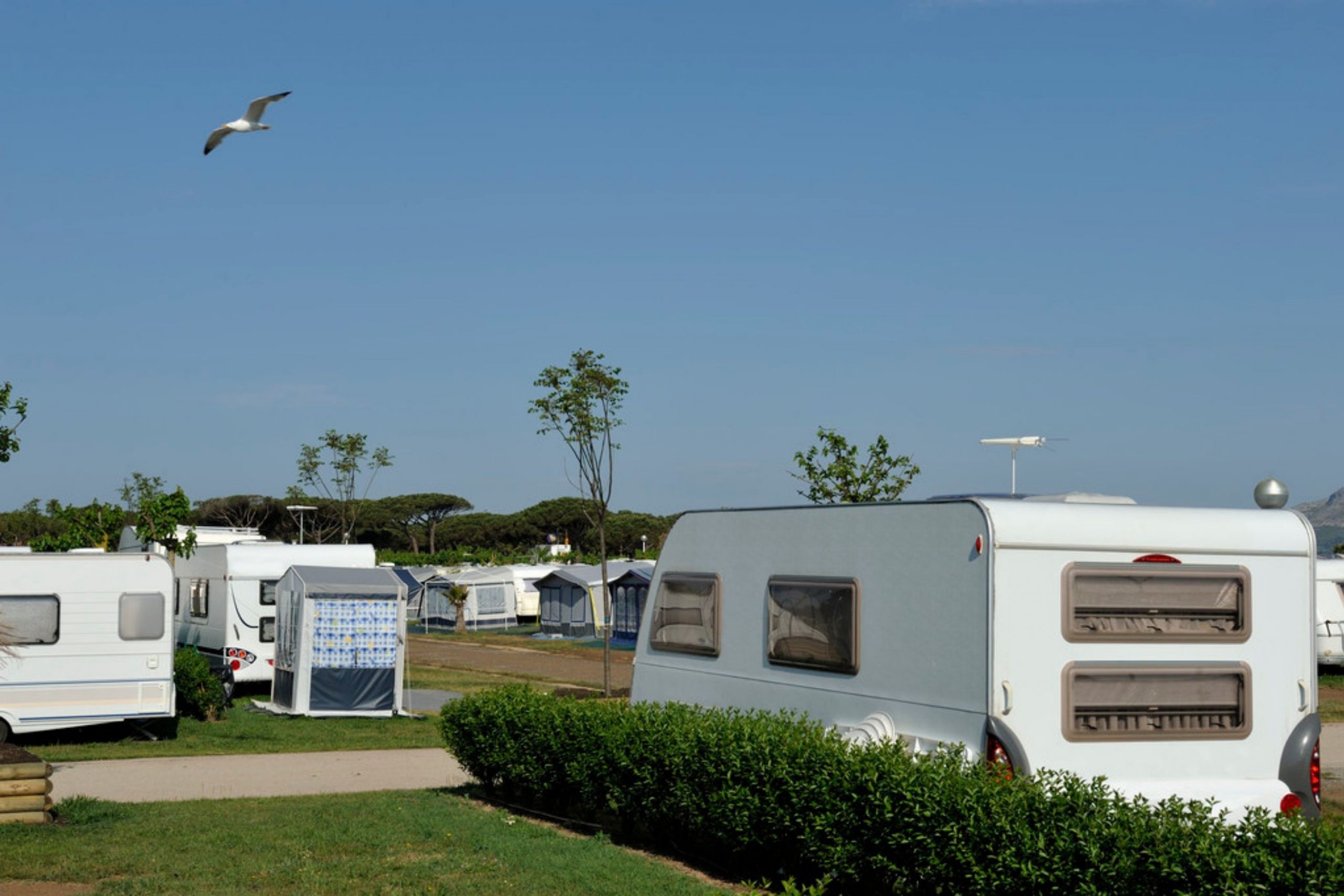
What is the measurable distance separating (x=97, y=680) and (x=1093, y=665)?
12.6 metres

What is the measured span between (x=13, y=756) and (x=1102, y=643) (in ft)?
27.0

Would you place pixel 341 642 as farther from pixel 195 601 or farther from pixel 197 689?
pixel 195 601

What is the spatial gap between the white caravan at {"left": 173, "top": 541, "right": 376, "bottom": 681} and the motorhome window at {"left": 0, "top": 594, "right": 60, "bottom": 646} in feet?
16.4

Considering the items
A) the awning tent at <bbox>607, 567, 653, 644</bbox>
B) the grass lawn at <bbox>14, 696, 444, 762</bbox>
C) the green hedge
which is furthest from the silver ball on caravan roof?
the awning tent at <bbox>607, 567, 653, 644</bbox>

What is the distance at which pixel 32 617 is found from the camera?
15.7m

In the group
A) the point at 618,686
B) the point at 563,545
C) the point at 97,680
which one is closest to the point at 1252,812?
the point at 97,680

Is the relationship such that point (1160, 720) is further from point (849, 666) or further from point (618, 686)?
point (618, 686)

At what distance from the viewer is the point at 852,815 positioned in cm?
720

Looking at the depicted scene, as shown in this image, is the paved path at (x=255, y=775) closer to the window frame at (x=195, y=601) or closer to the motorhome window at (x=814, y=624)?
the motorhome window at (x=814, y=624)

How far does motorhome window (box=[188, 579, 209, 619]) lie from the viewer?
73.0 ft

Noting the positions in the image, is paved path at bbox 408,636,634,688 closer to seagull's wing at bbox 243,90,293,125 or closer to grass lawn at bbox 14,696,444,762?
grass lawn at bbox 14,696,444,762

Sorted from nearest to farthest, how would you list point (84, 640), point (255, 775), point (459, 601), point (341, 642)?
point (255, 775)
point (84, 640)
point (341, 642)
point (459, 601)

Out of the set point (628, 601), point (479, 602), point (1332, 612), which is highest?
point (1332, 612)

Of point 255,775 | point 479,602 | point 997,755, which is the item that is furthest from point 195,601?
point 479,602
